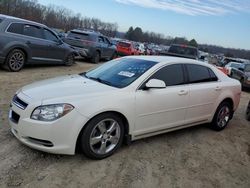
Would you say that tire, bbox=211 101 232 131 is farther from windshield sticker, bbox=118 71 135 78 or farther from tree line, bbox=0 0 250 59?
tree line, bbox=0 0 250 59

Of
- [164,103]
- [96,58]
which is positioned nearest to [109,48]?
[96,58]

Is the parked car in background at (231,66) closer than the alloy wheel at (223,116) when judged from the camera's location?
No

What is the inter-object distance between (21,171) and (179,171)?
85.7 inches

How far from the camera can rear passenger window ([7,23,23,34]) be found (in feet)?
34.8

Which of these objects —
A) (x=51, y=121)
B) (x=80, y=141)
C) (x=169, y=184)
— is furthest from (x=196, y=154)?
(x=51, y=121)

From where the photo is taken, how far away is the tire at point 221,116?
680 centimetres

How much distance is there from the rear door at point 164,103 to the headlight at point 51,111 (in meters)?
1.18

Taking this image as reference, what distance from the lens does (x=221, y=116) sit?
6.92 metres

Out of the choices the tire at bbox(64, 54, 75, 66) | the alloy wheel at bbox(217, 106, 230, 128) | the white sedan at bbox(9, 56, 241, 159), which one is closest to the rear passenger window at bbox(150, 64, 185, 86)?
the white sedan at bbox(9, 56, 241, 159)

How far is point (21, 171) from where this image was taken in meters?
4.14

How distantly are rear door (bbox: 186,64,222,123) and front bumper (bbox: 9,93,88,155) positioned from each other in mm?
2395

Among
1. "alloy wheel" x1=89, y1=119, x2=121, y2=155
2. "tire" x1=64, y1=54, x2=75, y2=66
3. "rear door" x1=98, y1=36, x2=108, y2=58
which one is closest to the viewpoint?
"alloy wheel" x1=89, y1=119, x2=121, y2=155

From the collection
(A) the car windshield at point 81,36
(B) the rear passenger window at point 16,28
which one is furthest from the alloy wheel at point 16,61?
(A) the car windshield at point 81,36

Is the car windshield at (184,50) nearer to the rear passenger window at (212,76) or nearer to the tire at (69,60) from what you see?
the tire at (69,60)
